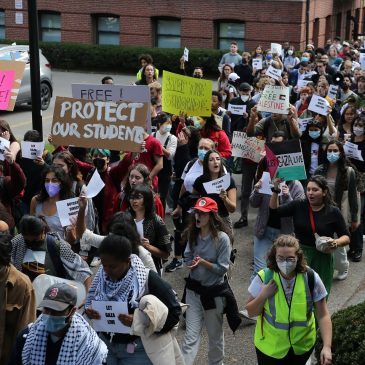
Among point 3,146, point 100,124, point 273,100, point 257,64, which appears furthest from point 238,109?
point 257,64

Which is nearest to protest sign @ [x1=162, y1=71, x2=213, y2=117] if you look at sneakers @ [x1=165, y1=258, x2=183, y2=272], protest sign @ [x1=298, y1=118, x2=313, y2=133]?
protest sign @ [x1=298, y1=118, x2=313, y2=133]

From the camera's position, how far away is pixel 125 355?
5.25 m

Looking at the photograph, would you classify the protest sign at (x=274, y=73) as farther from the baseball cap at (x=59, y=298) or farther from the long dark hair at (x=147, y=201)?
the baseball cap at (x=59, y=298)

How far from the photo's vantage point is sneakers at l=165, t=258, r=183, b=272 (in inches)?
366

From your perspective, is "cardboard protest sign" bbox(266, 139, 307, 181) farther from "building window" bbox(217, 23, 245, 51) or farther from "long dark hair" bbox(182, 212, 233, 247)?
"building window" bbox(217, 23, 245, 51)

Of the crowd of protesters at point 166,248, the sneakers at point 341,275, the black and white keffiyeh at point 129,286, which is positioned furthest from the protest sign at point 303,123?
the black and white keffiyeh at point 129,286

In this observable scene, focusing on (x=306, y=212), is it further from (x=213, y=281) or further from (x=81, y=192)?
(x=81, y=192)

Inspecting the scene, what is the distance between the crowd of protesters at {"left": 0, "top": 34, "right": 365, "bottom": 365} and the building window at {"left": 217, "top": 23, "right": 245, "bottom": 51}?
19.0 meters

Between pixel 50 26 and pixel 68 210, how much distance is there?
26.0 meters

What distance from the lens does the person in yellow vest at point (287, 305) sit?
5586 millimetres

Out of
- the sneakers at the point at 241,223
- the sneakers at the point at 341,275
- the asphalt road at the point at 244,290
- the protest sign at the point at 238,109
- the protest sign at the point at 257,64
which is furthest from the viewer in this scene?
the protest sign at the point at 257,64

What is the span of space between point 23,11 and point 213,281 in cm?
2690

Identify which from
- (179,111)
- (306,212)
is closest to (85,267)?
(306,212)

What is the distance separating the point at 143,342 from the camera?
5152 mm
